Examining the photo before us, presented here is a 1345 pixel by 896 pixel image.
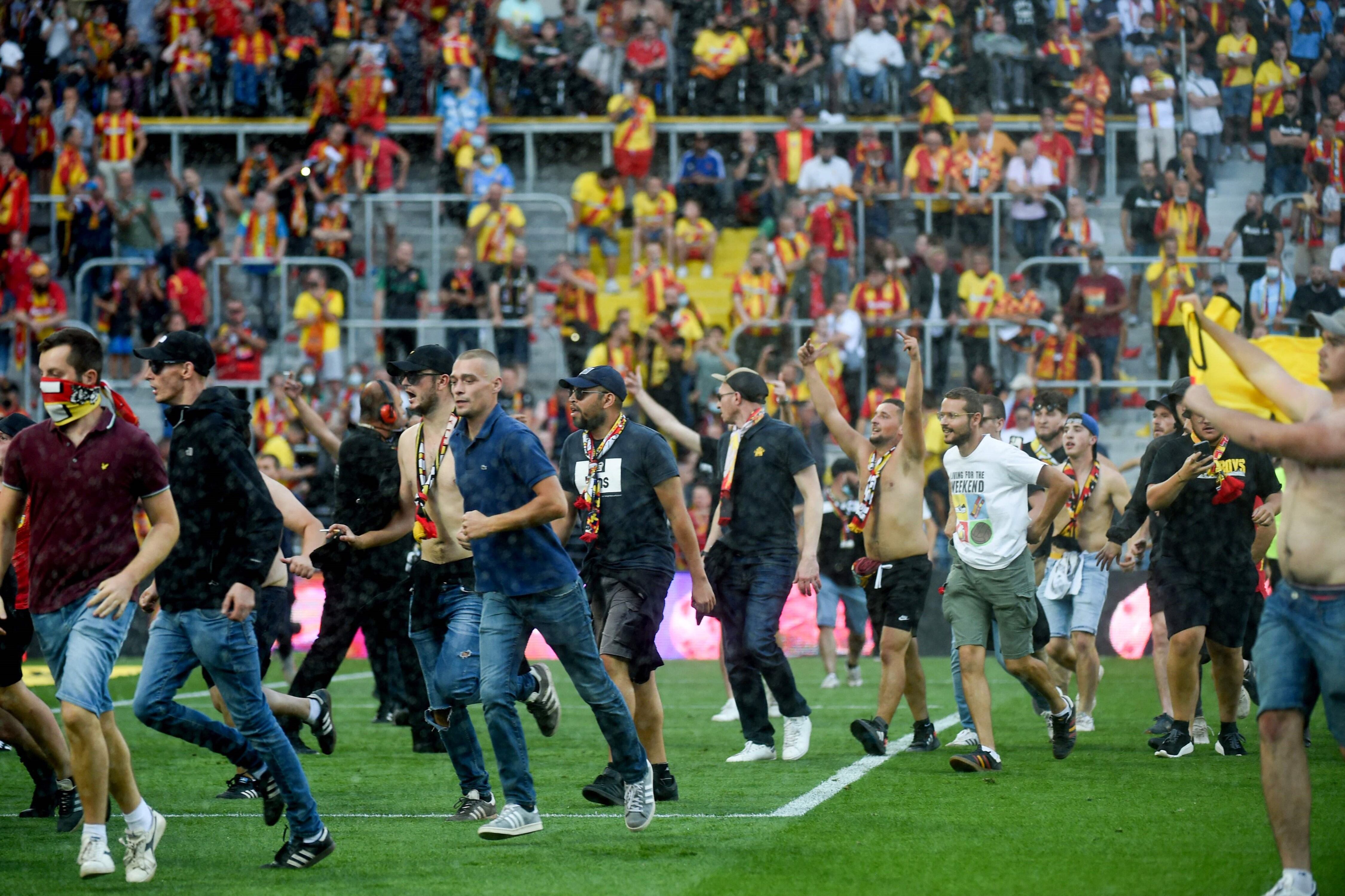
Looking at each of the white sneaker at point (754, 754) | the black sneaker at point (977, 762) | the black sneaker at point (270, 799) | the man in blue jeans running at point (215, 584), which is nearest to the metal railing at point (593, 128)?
the white sneaker at point (754, 754)

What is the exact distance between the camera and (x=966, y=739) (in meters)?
10.9

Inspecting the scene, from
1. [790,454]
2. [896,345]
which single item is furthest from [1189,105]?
[790,454]

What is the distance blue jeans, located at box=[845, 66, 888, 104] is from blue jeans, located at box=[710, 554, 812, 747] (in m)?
15.5

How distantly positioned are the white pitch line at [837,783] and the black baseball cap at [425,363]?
2755 mm

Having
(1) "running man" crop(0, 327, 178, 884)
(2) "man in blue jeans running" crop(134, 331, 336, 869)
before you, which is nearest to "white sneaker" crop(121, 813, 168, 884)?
(1) "running man" crop(0, 327, 178, 884)

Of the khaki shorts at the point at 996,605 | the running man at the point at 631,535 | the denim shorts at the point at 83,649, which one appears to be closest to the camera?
the denim shorts at the point at 83,649

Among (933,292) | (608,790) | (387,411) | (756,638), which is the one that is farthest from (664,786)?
(933,292)

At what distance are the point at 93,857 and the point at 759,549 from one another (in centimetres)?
478

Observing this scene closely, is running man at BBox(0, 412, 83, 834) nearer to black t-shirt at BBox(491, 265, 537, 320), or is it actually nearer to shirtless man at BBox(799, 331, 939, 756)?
shirtless man at BBox(799, 331, 939, 756)

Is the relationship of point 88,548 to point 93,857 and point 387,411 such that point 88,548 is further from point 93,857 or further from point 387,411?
point 387,411

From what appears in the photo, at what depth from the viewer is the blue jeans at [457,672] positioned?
7.93m

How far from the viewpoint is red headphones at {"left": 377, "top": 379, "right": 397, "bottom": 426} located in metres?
10.3

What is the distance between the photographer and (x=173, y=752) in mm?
11211

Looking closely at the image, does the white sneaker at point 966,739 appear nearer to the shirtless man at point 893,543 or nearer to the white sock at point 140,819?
the shirtless man at point 893,543
